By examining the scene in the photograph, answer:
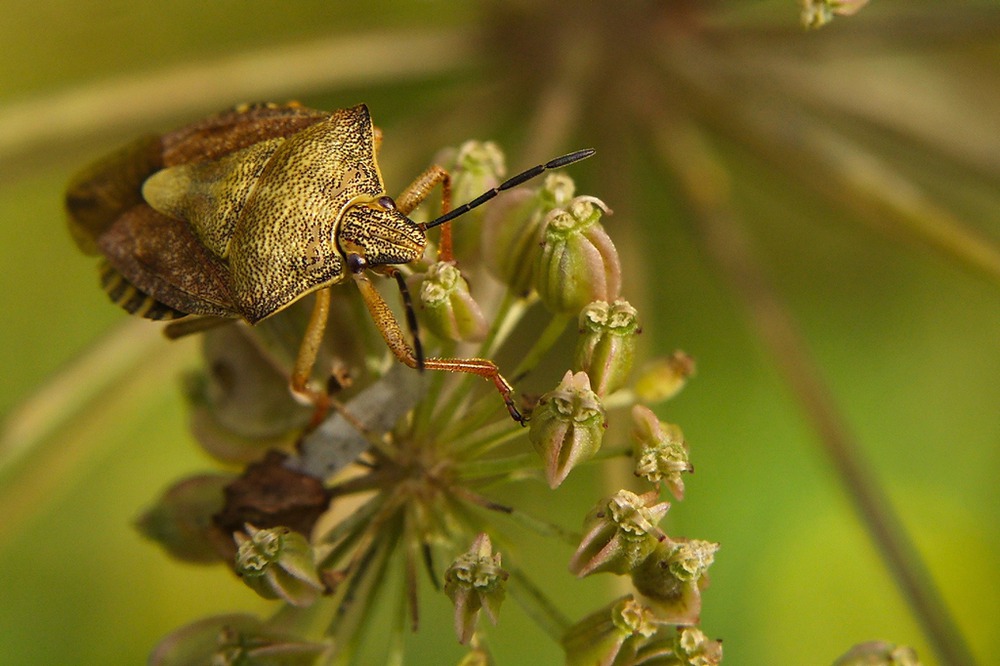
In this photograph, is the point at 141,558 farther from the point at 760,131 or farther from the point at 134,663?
the point at 760,131

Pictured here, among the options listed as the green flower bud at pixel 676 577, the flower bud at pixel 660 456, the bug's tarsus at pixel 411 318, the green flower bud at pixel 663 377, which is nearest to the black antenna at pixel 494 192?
the bug's tarsus at pixel 411 318

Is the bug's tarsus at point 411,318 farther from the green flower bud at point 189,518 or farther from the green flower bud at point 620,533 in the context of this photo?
the green flower bud at point 189,518

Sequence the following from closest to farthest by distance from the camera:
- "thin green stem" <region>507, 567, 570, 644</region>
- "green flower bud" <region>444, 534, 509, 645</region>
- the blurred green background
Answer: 1. "green flower bud" <region>444, 534, 509, 645</region>
2. "thin green stem" <region>507, 567, 570, 644</region>
3. the blurred green background

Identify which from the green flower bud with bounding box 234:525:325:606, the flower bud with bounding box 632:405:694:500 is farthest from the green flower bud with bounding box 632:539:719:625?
the green flower bud with bounding box 234:525:325:606

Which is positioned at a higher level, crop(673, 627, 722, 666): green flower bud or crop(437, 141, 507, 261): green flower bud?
crop(437, 141, 507, 261): green flower bud

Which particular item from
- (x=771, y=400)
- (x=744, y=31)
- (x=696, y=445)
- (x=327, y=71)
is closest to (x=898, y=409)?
(x=771, y=400)

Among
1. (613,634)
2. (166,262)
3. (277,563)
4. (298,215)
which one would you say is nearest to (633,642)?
(613,634)

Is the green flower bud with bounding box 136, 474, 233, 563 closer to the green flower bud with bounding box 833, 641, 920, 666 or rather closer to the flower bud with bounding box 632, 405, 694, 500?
the flower bud with bounding box 632, 405, 694, 500

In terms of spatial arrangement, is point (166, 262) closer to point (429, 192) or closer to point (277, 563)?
point (429, 192)
